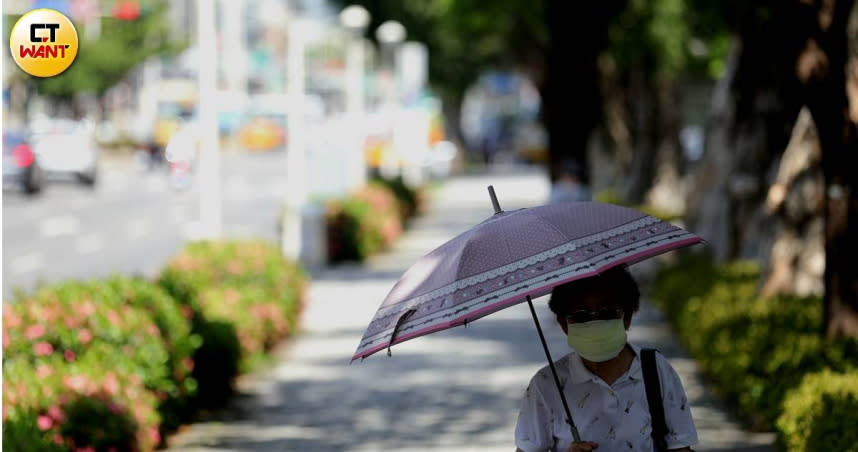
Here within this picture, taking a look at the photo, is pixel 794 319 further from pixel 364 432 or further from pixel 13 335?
pixel 13 335

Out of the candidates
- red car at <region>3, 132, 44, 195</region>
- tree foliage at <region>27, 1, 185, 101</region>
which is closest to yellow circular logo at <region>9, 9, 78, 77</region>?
red car at <region>3, 132, 44, 195</region>

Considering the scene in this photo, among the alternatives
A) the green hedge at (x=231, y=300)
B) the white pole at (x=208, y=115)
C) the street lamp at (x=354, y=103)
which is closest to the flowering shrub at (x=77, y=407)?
the green hedge at (x=231, y=300)

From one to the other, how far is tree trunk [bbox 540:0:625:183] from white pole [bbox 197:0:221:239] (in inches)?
208

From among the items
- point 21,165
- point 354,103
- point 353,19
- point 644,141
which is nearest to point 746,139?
point 644,141

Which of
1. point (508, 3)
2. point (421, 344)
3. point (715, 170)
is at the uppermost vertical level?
point (508, 3)

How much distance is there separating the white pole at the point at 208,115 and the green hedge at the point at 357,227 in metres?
7.10

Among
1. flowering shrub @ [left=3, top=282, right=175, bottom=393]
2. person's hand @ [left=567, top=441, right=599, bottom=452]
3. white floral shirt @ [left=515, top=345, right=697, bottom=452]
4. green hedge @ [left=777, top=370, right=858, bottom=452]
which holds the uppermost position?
white floral shirt @ [left=515, top=345, right=697, bottom=452]

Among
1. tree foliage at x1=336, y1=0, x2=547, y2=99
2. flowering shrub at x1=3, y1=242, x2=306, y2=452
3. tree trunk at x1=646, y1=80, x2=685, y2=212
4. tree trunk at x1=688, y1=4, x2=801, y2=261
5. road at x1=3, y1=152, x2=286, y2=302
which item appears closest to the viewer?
flowering shrub at x1=3, y1=242, x2=306, y2=452

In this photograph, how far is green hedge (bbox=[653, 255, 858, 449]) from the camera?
351 inches

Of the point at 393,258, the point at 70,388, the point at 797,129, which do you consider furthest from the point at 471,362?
the point at 393,258

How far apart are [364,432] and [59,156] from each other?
3579cm

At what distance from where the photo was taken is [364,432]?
10008 millimetres

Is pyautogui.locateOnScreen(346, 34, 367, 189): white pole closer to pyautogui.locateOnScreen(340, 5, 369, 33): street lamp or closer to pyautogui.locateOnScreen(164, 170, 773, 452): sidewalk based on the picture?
pyautogui.locateOnScreen(340, 5, 369, 33): street lamp

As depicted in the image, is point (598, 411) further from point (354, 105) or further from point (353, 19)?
point (354, 105)
